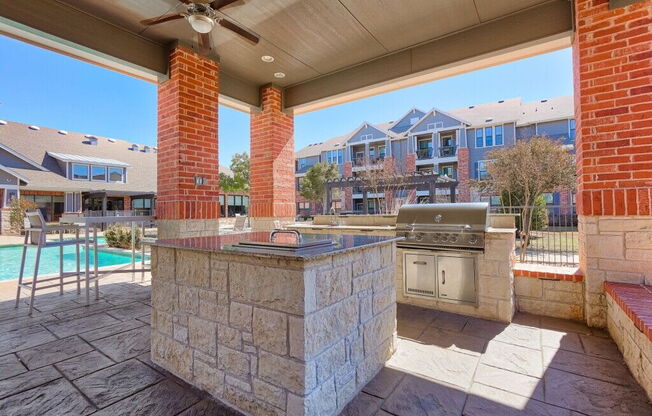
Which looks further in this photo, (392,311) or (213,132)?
(213,132)

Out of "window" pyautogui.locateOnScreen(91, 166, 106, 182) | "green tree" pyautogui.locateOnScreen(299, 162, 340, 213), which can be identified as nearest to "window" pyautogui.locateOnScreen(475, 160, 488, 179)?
"green tree" pyautogui.locateOnScreen(299, 162, 340, 213)

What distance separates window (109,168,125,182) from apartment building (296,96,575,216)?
41.5 feet

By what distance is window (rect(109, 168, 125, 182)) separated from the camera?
1761 cm

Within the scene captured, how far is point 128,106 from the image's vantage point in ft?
62.3

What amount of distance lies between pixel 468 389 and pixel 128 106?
22842 millimetres

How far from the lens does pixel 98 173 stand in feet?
56.4

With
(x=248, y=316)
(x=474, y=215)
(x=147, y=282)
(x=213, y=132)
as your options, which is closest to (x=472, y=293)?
(x=474, y=215)

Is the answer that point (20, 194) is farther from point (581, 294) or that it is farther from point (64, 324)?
point (581, 294)

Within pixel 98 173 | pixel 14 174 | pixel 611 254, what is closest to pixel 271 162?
pixel 611 254

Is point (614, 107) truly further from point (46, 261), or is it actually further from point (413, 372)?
point (46, 261)

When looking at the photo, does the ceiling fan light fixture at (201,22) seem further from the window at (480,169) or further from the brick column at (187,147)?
the window at (480,169)

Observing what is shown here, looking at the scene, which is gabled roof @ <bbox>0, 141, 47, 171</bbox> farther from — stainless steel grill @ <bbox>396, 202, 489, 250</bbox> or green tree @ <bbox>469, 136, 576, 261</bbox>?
green tree @ <bbox>469, 136, 576, 261</bbox>

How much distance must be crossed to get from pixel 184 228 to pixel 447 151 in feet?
64.8

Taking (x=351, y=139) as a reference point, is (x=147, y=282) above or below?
below
